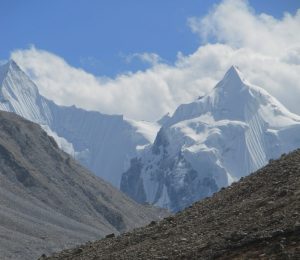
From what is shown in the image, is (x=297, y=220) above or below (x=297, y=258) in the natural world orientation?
above

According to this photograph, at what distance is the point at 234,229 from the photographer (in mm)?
30234

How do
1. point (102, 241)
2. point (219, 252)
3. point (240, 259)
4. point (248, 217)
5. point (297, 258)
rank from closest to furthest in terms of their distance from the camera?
1. point (297, 258)
2. point (240, 259)
3. point (219, 252)
4. point (248, 217)
5. point (102, 241)

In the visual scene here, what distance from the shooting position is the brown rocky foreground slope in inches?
1072

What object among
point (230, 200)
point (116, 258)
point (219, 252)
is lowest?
point (219, 252)

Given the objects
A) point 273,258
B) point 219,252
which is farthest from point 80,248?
point 273,258

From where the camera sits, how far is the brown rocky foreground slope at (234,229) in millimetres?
27234

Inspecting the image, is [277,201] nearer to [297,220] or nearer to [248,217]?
[248,217]

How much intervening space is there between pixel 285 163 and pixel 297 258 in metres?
15.2

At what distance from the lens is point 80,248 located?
3900cm

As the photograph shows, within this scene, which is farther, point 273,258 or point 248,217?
point 248,217

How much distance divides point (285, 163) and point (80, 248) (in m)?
9.62

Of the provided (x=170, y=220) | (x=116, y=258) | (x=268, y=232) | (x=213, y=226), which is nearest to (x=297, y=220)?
(x=268, y=232)

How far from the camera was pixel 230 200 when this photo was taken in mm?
37094

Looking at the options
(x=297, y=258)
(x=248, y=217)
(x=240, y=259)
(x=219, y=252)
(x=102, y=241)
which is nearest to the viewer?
(x=297, y=258)
